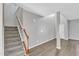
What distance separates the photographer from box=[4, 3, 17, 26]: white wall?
1.61 m

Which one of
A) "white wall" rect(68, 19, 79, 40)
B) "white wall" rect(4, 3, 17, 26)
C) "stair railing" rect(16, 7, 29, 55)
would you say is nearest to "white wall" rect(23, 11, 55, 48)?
"stair railing" rect(16, 7, 29, 55)

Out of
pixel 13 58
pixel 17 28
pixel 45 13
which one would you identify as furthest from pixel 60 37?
pixel 13 58

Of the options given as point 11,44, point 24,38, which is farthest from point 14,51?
point 24,38

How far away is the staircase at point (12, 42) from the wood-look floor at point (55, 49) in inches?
9.2

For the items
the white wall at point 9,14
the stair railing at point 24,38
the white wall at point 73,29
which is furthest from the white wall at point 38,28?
the white wall at point 73,29

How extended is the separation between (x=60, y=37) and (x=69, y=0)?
636 mm

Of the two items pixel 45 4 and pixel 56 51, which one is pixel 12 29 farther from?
pixel 56 51

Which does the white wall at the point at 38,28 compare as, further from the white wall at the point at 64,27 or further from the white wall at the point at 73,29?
the white wall at the point at 73,29

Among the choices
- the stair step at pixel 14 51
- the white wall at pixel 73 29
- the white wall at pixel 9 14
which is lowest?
the stair step at pixel 14 51

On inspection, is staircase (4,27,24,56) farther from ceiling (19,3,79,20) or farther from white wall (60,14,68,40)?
white wall (60,14,68,40)

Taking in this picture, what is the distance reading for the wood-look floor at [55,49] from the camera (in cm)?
159

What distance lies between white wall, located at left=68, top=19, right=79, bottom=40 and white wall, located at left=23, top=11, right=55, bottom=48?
29 centimetres

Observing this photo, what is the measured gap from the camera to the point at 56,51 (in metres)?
1.61

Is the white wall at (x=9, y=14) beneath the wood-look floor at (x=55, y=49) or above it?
above
